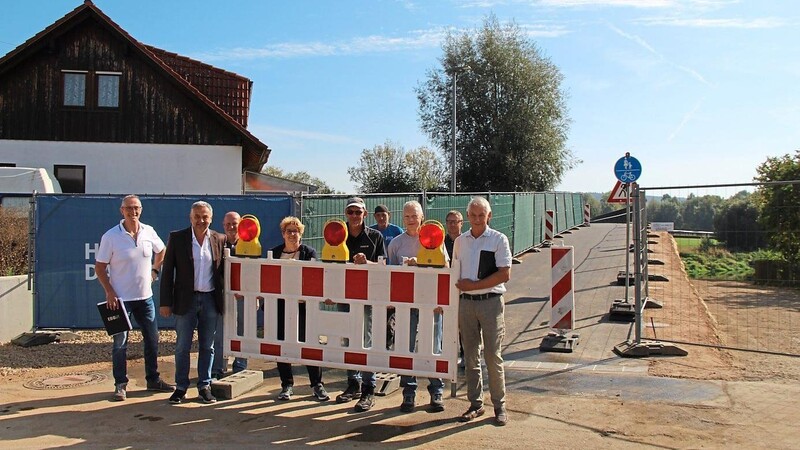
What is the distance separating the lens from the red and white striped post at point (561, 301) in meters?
9.26

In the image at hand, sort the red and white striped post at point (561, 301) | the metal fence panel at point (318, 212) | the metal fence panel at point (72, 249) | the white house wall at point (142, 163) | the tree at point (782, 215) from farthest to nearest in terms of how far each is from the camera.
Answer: the white house wall at point (142, 163) → the metal fence panel at point (318, 212) → the metal fence panel at point (72, 249) → the red and white striped post at point (561, 301) → the tree at point (782, 215)

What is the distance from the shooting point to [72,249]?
9.43m

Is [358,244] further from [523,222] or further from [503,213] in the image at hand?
[523,222]

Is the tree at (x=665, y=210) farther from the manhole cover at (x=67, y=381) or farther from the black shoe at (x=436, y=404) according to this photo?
the manhole cover at (x=67, y=381)

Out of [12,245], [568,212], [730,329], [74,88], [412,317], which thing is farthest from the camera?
[568,212]

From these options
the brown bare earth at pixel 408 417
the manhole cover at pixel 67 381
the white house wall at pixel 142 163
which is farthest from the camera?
the white house wall at pixel 142 163

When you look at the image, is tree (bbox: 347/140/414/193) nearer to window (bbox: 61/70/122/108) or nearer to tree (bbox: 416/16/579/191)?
tree (bbox: 416/16/579/191)

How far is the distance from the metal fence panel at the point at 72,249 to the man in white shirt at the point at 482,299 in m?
4.01

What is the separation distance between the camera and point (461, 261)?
245 inches

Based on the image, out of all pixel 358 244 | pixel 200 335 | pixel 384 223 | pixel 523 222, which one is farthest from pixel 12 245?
pixel 523 222

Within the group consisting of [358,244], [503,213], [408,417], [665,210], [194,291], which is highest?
[503,213]

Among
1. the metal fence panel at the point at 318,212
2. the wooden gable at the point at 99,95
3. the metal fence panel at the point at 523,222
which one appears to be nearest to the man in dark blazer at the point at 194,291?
the metal fence panel at the point at 318,212

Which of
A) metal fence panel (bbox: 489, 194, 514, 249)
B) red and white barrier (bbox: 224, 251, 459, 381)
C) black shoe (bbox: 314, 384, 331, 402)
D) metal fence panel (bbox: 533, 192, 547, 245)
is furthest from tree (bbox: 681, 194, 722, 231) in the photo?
metal fence panel (bbox: 533, 192, 547, 245)

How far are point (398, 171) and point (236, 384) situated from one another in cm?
4829
